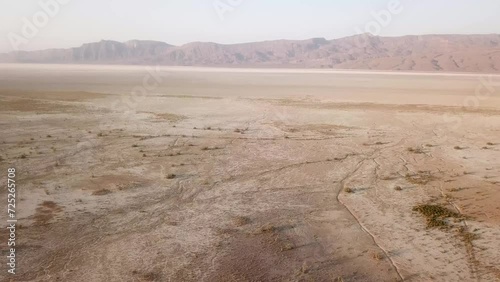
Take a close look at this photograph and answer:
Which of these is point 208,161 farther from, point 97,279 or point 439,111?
point 439,111

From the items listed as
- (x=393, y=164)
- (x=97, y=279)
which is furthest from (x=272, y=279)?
(x=393, y=164)

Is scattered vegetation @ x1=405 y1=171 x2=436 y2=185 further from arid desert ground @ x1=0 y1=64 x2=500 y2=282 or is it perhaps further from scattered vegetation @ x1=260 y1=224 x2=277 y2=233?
scattered vegetation @ x1=260 y1=224 x2=277 y2=233

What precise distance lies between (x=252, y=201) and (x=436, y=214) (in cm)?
482

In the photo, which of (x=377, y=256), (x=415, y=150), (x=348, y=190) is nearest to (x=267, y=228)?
(x=377, y=256)

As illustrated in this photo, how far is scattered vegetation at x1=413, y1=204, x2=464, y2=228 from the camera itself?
980cm

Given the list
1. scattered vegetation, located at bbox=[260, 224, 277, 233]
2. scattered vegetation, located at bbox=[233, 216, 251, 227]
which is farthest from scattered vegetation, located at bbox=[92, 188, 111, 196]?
scattered vegetation, located at bbox=[260, 224, 277, 233]

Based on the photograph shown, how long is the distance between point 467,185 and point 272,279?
28.3ft

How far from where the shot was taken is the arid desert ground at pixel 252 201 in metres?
7.84

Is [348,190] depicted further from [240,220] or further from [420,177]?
[240,220]

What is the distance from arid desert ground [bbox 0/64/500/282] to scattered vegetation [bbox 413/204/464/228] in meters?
0.03

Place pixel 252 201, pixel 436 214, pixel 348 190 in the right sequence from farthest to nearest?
1. pixel 348 190
2. pixel 252 201
3. pixel 436 214

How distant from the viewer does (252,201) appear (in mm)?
11398

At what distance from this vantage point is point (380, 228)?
9.65m

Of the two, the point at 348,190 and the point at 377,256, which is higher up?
the point at 348,190
